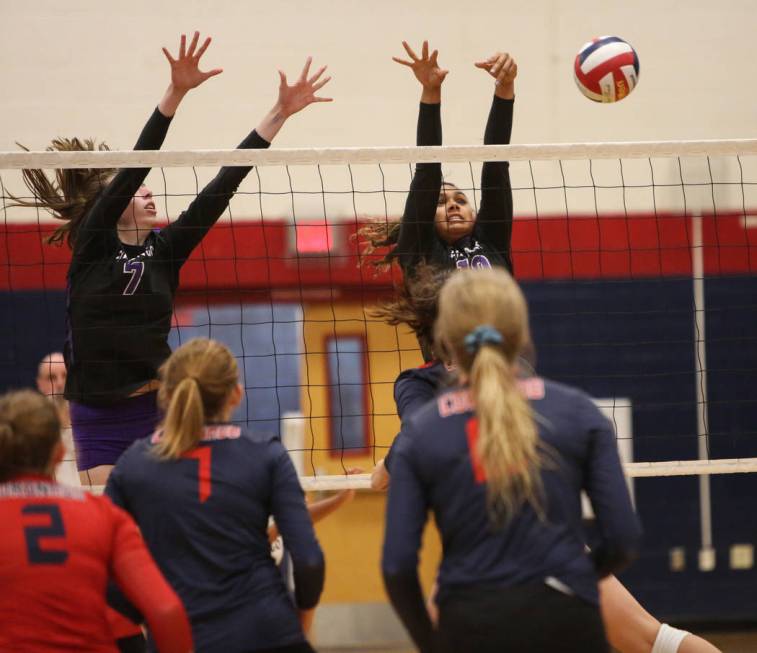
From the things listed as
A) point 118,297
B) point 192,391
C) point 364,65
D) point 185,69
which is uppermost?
point 364,65

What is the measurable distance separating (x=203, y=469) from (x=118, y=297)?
1.77 metres

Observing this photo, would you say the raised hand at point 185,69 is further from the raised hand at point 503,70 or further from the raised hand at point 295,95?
the raised hand at point 503,70

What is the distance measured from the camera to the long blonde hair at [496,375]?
85.9 inches

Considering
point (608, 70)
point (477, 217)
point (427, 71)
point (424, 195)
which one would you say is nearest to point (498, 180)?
point (477, 217)

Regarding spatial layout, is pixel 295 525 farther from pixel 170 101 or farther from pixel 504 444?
pixel 170 101

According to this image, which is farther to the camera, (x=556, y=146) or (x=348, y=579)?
(x=348, y=579)

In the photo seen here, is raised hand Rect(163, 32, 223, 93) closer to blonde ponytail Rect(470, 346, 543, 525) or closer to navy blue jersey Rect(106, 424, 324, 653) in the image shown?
navy blue jersey Rect(106, 424, 324, 653)

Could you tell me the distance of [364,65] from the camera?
7.51 m

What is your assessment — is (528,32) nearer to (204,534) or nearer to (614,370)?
(614,370)

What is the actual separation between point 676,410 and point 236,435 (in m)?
5.23

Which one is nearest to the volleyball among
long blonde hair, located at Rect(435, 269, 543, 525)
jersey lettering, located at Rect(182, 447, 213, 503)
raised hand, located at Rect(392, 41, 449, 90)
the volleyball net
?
raised hand, located at Rect(392, 41, 449, 90)

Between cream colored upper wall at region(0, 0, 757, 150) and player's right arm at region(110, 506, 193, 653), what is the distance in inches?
208

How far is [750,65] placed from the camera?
7.61 m

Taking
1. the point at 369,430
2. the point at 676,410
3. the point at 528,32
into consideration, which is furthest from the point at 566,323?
the point at 528,32
